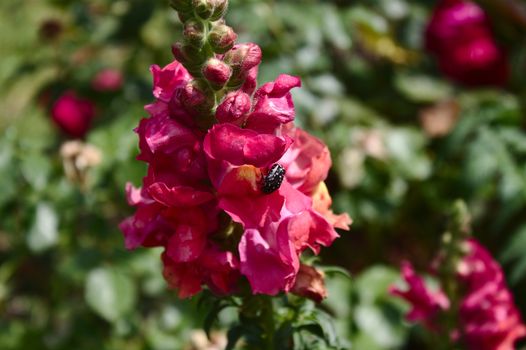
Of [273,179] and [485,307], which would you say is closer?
[273,179]

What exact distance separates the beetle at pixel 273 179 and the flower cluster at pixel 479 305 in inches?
22.2

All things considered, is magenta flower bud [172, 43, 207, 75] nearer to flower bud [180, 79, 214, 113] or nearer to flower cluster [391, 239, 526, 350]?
flower bud [180, 79, 214, 113]

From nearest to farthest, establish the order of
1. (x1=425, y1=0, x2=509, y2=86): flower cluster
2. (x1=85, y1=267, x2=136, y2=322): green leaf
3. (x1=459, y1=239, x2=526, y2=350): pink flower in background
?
(x1=459, y1=239, x2=526, y2=350): pink flower in background
(x1=85, y1=267, x2=136, y2=322): green leaf
(x1=425, y1=0, x2=509, y2=86): flower cluster

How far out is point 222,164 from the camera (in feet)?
3.29

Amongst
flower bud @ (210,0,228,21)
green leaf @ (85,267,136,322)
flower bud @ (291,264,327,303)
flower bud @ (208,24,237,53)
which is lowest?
green leaf @ (85,267,136,322)

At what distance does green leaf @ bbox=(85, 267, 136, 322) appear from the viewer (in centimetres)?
190

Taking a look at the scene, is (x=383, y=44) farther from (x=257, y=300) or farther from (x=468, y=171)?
(x=257, y=300)

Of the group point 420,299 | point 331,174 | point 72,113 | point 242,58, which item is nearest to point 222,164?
point 242,58

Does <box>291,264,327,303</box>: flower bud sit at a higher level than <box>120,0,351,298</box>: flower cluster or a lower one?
lower

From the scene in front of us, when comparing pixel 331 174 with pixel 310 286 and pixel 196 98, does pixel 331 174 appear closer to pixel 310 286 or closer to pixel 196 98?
pixel 310 286

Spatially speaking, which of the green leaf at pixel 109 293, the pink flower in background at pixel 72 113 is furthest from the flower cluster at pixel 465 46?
the green leaf at pixel 109 293

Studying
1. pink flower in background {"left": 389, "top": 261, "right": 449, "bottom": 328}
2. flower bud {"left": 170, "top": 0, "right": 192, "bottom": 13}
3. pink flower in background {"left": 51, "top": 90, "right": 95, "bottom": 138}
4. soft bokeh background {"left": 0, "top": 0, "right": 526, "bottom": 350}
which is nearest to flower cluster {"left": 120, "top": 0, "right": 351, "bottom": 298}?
flower bud {"left": 170, "top": 0, "right": 192, "bottom": 13}

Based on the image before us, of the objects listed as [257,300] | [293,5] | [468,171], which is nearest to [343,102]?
[293,5]

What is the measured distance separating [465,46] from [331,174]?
58 centimetres
